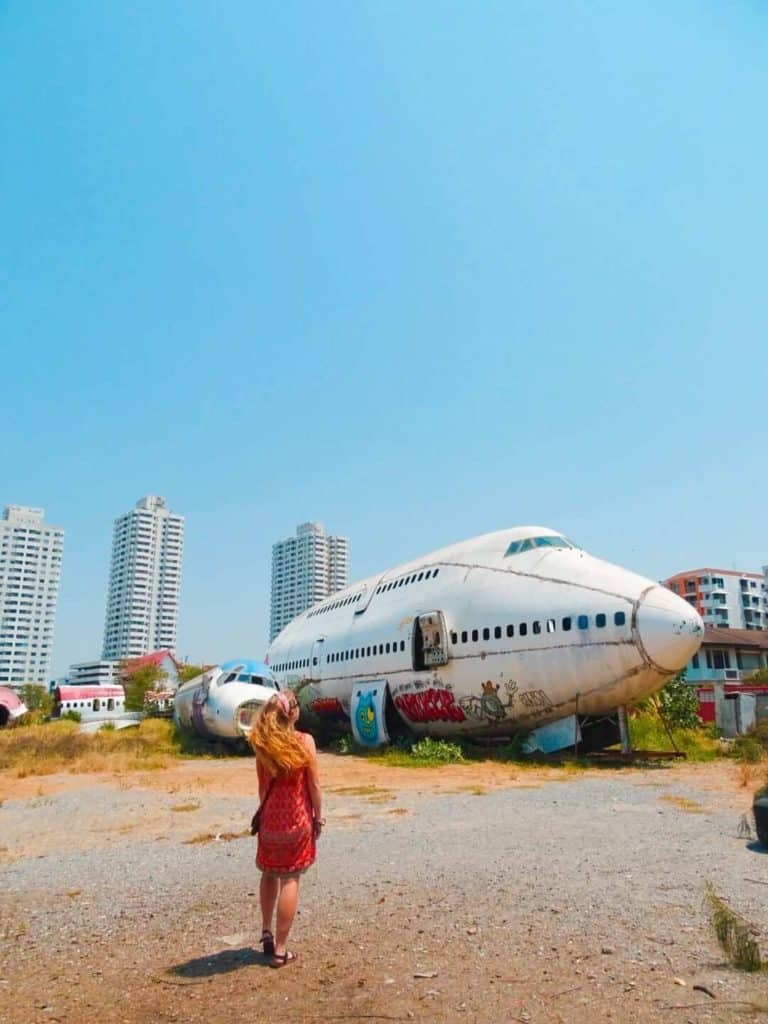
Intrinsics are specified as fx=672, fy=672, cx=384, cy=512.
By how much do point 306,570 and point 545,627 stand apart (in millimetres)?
172587

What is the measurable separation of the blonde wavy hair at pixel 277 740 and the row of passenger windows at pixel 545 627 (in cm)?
1612

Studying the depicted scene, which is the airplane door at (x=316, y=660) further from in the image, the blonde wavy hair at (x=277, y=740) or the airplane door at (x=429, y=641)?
the blonde wavy hair at (x=277, y=740)

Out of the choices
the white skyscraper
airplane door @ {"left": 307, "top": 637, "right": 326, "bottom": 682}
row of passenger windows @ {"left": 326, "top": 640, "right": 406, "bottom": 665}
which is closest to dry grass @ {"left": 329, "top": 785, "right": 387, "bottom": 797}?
row of passenger windows @ {"left": 326, "top": 640, "right": 406, "bottom": 665}

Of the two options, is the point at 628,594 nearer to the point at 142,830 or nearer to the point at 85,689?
the point at 142,830

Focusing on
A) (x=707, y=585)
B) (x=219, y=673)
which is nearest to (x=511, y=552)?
(x=219, y=673)

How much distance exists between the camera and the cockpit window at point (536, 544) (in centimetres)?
2411

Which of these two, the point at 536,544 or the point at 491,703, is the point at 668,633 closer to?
the point at 536,544

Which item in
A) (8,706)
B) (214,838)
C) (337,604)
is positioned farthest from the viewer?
(8,706)

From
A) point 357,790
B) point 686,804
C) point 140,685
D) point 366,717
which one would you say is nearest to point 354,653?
point 366,717

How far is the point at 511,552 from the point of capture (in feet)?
81.1

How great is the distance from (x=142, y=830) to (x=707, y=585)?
11729cm

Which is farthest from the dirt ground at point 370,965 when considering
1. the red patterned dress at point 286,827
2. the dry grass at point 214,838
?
the dry grass at point 214,838

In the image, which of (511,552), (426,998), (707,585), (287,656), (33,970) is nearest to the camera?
(426,998)

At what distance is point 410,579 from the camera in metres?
28.6
